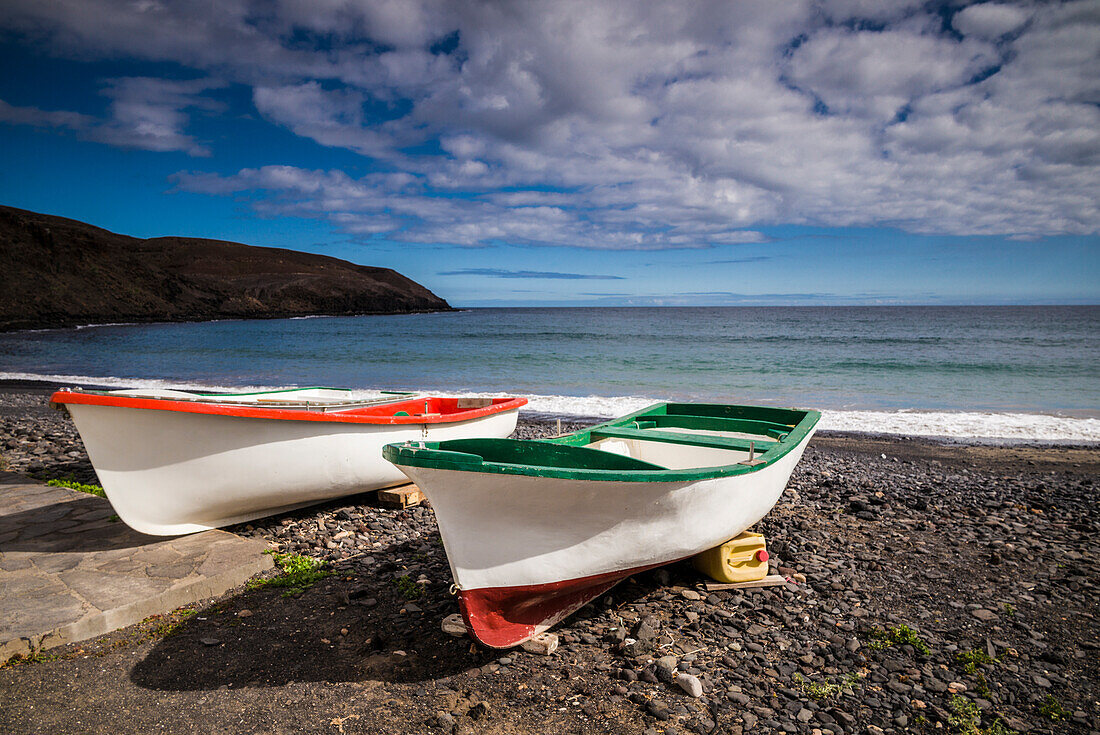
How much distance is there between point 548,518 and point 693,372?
2292 centimetres

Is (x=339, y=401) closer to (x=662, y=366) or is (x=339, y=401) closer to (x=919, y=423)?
(x=919, y=423)

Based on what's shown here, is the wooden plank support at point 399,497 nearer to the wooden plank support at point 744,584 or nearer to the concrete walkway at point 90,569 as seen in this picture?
the concrete walkway at point 90,569

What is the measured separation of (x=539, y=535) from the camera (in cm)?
360

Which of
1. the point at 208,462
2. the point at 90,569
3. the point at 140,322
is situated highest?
the point at 140,322

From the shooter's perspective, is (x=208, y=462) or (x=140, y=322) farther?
(x=140, y=322)

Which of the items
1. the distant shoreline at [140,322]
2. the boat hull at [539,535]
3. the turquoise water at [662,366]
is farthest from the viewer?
the distant shoreline at [140,322]

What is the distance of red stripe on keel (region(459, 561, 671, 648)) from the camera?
141 inches

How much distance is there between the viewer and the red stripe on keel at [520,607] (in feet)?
11.8

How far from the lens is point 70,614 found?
3871 mm

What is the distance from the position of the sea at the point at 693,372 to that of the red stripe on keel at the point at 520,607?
38.5 feet

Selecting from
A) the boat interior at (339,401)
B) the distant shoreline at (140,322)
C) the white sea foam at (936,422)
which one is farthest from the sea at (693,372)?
the boat interior at (339,401)

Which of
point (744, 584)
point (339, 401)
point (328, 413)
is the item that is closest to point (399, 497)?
point (328, 413)

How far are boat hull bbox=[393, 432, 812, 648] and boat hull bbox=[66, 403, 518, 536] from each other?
112 inches

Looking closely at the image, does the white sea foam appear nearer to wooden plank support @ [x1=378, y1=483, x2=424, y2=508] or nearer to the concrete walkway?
wooden plank support @ [x1=378, y1=483, x2=424, y2=508]
